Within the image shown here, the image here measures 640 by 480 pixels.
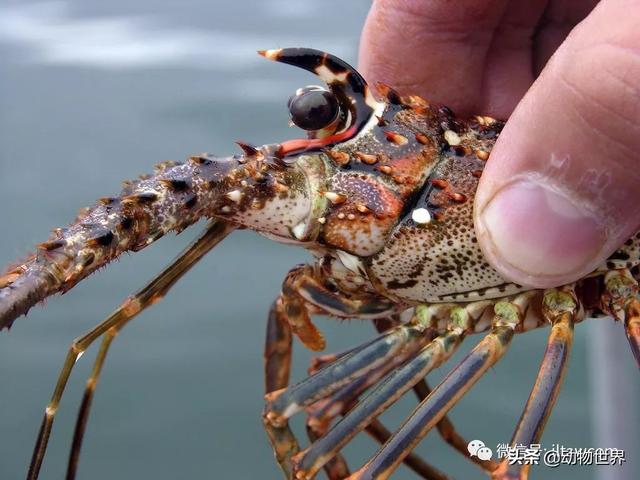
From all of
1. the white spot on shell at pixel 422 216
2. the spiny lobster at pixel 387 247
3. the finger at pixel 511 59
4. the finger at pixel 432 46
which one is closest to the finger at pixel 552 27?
the finger at pixel 511 59

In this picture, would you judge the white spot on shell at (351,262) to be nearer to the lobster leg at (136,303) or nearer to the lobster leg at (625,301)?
the lobster leg at (136,303)

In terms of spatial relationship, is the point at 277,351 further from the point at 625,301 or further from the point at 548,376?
the point at 625,301

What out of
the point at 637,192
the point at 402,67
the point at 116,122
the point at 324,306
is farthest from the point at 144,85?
the point at 637,192

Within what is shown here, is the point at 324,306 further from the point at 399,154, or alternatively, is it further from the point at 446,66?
the point at 446,66

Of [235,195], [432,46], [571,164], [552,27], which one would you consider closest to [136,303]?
[235,195]

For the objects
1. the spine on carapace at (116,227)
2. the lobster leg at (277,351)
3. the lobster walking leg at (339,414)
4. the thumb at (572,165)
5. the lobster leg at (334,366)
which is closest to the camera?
the spine on carapace at (116,227)

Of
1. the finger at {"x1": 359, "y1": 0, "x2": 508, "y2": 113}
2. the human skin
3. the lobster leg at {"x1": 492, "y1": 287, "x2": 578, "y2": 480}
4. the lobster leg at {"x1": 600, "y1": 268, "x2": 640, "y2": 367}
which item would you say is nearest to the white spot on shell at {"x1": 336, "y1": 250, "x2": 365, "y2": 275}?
the human skin
